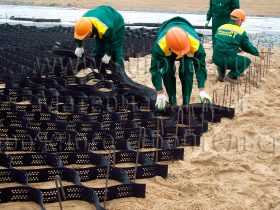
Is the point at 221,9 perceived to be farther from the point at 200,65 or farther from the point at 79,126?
the point at 79,126

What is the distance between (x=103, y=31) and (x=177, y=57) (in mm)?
1742

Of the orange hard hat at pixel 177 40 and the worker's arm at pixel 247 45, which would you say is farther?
the worker's arm at pixel 247 45

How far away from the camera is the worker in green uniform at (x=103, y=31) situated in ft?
21.9

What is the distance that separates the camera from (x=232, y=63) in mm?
7238

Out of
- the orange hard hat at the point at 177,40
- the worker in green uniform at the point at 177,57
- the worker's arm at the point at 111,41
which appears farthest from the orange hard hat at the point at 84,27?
the orange hard hat at the point at 177,40

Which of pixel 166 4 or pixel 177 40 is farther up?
pixel 166 4

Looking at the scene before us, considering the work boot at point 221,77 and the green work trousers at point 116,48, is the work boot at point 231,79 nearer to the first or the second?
the work boot at point 221,77

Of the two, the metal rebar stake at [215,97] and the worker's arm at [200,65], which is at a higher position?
the worker's arm at [200,65]

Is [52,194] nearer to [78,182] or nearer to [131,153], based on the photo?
[78,182]

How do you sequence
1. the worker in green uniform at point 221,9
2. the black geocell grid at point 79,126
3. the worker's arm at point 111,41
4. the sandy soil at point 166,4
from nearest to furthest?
the black geocell grid at point 79,126
the worker's arm at point 111,41
the worker in green uniform at point 221,9
the sandy soil at point 166,4

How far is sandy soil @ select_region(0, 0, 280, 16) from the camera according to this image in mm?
20453

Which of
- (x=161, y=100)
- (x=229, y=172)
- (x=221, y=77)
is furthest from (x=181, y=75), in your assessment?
(x=229, y=172)

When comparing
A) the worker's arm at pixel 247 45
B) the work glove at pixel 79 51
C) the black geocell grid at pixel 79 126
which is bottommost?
the black geocell grid at pixel 79 126

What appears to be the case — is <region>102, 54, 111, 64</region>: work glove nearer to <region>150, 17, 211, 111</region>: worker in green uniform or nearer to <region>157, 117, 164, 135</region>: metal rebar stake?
<region>150, 17, 211, 111</region>: worker in green uniform
